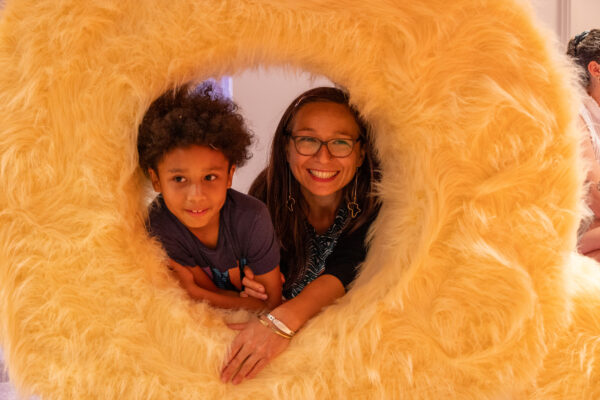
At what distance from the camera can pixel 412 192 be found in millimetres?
914

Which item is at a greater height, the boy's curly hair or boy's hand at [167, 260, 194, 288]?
the boy's curly hair

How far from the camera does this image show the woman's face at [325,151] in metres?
1.18

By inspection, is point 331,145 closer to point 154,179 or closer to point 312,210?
point 312,210

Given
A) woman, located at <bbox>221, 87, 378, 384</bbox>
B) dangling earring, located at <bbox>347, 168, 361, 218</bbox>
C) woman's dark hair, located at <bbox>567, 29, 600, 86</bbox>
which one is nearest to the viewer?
woman, located at <bbox>221, 87, 378, 384</bbox>

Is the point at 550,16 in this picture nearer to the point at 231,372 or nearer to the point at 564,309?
the point at 564,309

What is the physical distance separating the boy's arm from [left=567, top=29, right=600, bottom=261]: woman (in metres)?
0.88

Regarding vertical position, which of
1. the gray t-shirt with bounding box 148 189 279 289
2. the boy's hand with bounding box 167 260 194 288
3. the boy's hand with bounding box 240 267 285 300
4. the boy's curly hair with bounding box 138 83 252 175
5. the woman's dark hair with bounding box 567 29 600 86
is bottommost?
→ the boy's hand with bounding box 240 267 285 300

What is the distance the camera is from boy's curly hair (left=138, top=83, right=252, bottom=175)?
1.03 meters

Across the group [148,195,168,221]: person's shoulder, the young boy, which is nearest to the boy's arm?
the young boy

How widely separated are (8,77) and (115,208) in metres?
0.28

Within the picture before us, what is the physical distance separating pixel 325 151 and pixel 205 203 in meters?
0.32

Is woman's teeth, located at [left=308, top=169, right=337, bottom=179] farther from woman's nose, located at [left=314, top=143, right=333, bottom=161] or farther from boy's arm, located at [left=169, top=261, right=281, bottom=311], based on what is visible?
boy's arm, located at [left=169, top=261, right=281, bottom=311]

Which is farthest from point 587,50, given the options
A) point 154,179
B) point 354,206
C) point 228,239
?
point 154,179

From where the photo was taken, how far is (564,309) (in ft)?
2.90
